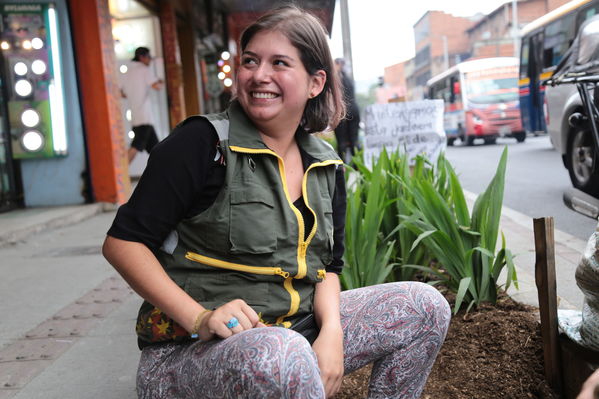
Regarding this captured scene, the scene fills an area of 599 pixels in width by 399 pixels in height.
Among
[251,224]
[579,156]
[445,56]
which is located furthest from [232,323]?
[445,56]

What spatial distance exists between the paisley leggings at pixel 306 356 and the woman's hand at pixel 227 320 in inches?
0.9

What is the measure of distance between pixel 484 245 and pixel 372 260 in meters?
0.45

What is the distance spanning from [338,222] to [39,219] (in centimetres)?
501

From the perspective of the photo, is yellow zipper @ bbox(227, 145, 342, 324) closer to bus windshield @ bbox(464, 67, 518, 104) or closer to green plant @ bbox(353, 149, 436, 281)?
green plant @ bbox(353, 149, 436, 281)

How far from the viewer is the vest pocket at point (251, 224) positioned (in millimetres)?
1503

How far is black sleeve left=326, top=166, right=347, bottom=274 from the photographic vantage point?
184 centimetres

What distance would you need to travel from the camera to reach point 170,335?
1.51 metres

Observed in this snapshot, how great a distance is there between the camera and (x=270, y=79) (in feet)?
5.39

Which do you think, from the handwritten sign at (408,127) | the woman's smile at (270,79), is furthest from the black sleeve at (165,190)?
the handwritten sign at (408,127)

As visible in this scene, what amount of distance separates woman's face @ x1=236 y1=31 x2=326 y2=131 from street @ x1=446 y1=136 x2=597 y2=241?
1.98 m

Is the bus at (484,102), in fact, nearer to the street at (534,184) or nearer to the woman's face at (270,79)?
the street at (534,184)

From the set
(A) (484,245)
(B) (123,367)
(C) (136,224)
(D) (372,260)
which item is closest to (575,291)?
Answer: (A) (484,245)

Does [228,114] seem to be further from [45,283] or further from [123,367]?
[45,283]

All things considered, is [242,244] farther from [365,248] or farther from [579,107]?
[579,107]
